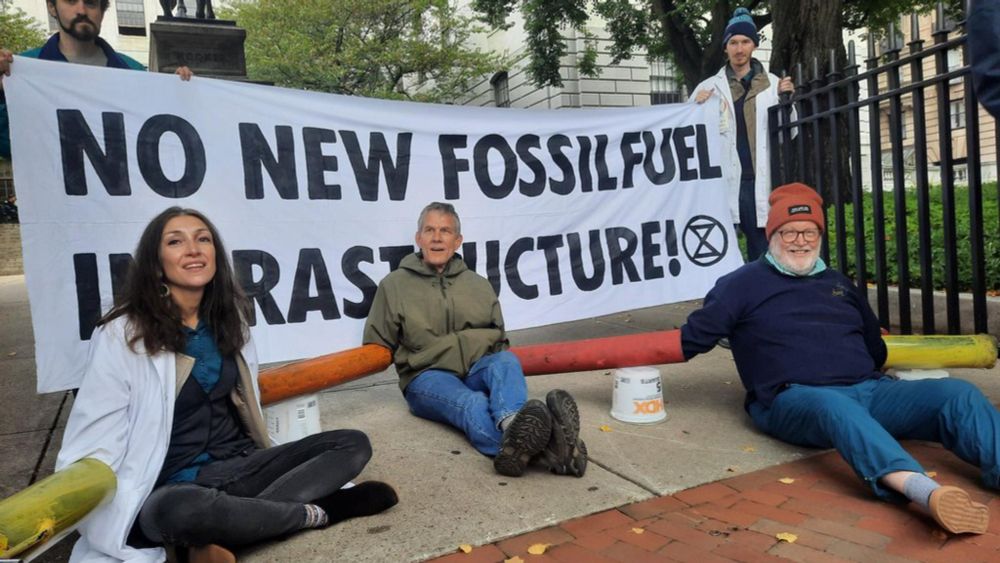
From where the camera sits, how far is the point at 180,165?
155 inches

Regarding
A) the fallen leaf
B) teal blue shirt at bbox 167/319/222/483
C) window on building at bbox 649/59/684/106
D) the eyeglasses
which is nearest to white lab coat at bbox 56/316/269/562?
teal blue shirt at bbox 167/319/222/483

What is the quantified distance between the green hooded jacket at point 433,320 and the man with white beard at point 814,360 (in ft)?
3.36

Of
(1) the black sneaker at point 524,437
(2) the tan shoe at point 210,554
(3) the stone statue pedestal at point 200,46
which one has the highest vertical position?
(3) the stone statue pedestal at point 200,46

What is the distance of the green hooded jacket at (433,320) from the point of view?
3.79 metres

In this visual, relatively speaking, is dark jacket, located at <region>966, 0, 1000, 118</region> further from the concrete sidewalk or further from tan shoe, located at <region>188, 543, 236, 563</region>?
tan shoe, located at <region>188, 543, 236, 563</region>

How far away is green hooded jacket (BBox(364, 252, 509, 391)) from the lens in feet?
12.4

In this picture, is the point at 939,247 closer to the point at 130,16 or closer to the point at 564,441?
the point at 564,441

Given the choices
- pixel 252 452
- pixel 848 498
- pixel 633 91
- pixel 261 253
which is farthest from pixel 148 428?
pixel 633 91

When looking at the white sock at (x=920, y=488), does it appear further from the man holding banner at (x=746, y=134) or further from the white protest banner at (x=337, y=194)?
the man holding banner at (x=746, y=134)

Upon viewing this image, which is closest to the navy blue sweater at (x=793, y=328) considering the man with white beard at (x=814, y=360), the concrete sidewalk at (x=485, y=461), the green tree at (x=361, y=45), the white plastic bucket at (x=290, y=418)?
the man with white beard at (x=814, y=360)

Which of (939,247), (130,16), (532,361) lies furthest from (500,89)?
(130,16)

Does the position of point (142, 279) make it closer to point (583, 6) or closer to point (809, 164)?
point (809, 164)

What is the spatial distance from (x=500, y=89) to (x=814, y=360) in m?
22.6

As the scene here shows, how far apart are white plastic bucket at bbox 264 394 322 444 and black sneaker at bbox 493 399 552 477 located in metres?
1.01
